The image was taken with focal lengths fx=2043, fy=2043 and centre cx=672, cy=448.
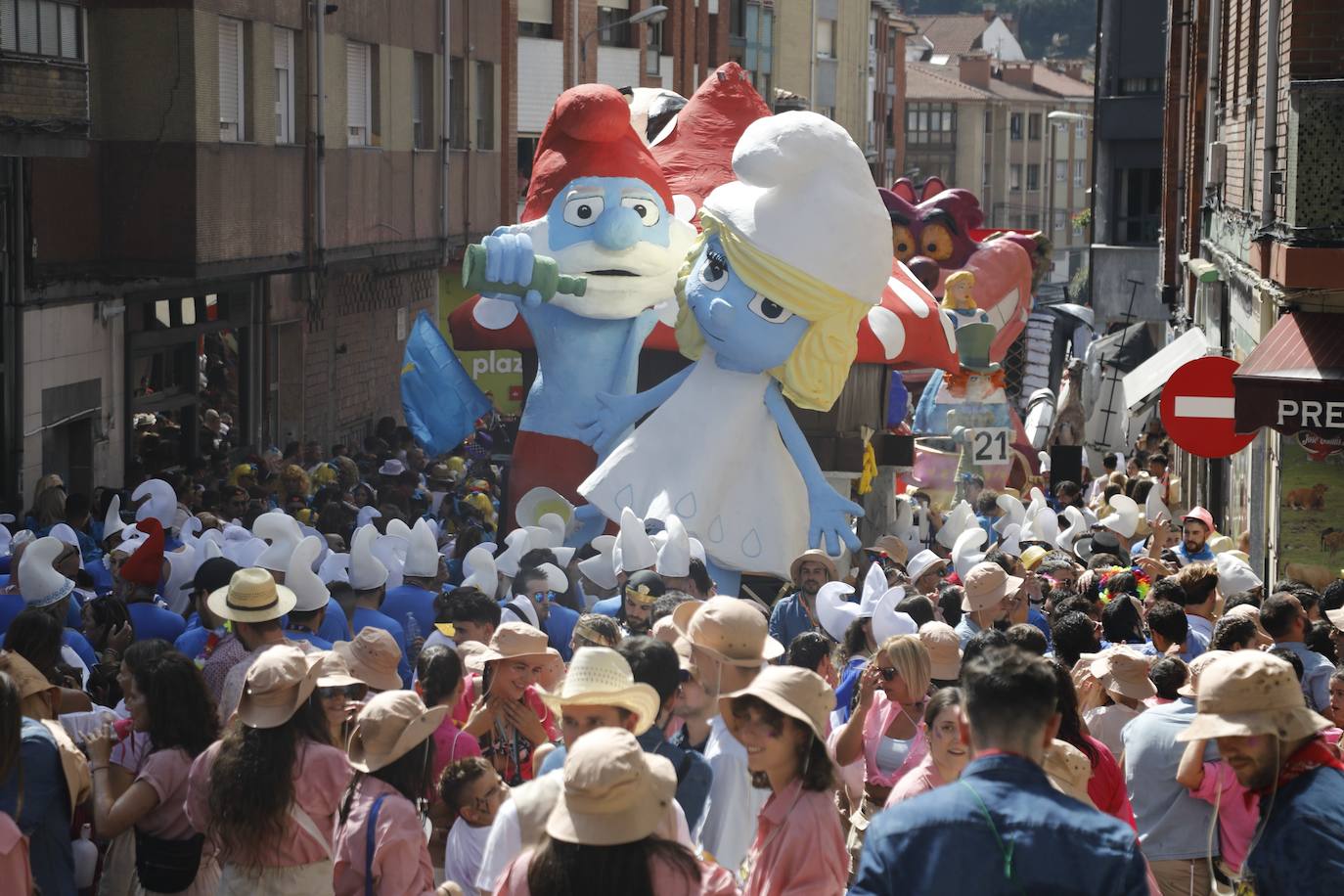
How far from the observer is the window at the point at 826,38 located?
187 feet

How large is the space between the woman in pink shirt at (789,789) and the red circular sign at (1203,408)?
7182 millimetres

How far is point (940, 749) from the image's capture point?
5977mm

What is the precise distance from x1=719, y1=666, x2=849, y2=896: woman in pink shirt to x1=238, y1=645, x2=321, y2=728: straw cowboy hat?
130cm

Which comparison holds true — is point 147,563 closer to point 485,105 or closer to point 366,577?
point 366,577

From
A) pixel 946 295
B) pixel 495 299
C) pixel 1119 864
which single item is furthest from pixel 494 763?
pixel 946 295

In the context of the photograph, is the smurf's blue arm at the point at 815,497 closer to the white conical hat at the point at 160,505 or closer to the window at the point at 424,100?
the white conical hat at the point at 160,505

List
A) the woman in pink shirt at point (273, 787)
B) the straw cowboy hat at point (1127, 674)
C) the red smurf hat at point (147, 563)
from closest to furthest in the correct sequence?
the woman in pink shirt at point (273, 787) < the straw cowboy hat at point (1127, 674) < the red smurf hat at point (147, 563)

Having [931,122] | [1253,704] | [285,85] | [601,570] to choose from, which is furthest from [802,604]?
[931,122]

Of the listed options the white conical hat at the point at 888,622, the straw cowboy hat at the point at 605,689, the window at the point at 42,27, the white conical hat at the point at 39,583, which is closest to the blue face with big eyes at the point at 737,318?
the white conical hat at the point at 888,622

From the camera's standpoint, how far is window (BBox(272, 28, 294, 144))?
2078 centimetres

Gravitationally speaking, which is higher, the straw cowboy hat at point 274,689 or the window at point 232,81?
the window at point 232,81

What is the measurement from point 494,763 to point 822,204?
6288mm

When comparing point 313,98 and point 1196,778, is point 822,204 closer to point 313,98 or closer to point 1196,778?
point 1196,778

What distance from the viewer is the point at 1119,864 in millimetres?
4301
